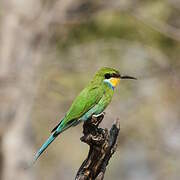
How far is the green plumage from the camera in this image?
4.98 m

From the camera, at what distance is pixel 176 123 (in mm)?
9797

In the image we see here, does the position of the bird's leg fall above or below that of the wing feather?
below

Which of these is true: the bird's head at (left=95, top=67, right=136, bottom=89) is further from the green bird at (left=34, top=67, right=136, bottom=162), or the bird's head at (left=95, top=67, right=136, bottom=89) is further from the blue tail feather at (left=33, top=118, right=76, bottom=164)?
the blue tail feather at (left=33, top=118, right=76, bottom=164)

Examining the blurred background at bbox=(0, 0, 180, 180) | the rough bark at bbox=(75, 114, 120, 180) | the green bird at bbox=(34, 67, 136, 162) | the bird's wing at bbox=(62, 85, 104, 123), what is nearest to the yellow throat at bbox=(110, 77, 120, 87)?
the green bird at bbox=(34, 67, 136, 162)

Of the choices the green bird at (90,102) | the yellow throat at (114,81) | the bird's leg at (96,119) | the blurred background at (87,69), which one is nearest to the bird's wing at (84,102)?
the green bird at (90,102)

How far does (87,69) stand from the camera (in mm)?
10133

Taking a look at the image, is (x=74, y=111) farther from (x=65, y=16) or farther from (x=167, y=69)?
(x=65, y=16)

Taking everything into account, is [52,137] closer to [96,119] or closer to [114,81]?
[96,119]

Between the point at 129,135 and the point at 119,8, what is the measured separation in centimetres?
190

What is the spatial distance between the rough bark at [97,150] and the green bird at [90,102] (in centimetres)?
36

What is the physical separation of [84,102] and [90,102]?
44 millimetres

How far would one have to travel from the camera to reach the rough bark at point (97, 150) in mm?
4480

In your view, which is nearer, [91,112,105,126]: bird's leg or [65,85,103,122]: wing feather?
[91,112,105,126]: bird's leg

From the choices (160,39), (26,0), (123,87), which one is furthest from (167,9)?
(26,0)
